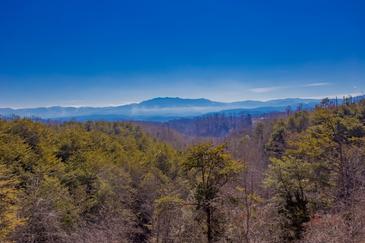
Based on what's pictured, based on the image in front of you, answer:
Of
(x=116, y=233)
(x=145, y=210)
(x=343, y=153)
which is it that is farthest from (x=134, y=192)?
(x=343, y=153)

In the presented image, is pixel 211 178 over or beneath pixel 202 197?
over

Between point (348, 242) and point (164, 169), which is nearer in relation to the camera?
point (348, 242)

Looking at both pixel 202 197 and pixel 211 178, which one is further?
pixel 211 178

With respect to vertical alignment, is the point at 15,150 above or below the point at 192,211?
above

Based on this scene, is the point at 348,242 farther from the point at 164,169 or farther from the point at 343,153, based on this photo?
the point at 164,169

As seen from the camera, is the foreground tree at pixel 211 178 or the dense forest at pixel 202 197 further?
the foreground tree at pixel 211 178

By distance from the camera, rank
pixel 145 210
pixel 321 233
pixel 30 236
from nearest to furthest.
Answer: pixel 321 233 < pixel 30 236 < pixel 145 210

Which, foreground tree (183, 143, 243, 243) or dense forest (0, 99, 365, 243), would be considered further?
foreground tree (183, 143, 243, 243)

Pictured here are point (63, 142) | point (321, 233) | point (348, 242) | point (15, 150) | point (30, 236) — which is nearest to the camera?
point (348, 242)
